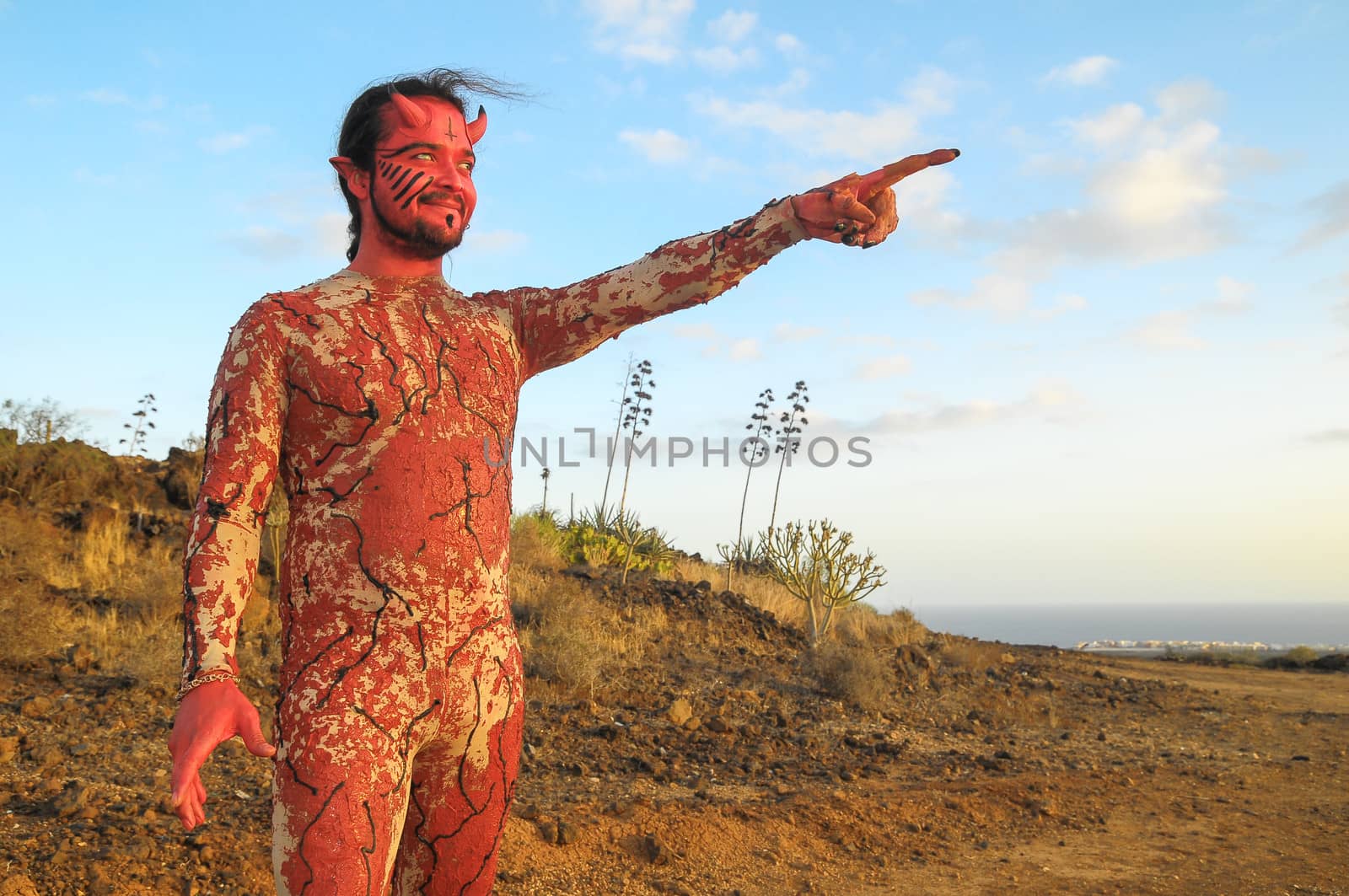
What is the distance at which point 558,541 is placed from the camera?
54.7 ft

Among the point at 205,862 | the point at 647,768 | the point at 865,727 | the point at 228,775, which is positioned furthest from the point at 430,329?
the point at 865,727

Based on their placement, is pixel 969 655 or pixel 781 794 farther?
pixel 969 655

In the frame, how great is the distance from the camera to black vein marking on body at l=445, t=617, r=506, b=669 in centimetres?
201

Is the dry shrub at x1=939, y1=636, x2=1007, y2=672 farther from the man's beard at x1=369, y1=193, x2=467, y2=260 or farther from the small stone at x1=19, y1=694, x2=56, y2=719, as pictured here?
the man's beard at x1=369, y1=193, x2=467, y2=260

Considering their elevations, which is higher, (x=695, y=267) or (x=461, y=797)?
(x=695, y=267)

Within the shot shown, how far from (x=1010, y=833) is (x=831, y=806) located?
1.16 m

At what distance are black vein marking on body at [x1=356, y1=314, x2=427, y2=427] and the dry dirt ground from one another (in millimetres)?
3206

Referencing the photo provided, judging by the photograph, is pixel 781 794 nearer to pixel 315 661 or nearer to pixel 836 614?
pixel 315 661

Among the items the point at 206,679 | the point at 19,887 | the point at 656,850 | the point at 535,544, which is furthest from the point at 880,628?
the point at 206,679

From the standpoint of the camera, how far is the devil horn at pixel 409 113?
7.64 feet

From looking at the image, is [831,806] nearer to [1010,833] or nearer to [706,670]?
[1010,833]

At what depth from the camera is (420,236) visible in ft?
7.61

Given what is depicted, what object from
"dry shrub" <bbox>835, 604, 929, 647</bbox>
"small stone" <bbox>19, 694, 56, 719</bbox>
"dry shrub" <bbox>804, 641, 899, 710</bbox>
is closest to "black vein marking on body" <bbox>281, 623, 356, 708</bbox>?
"small stone" <bbox>19, 694, 56, 719</bbox>

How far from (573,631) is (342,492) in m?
7.90
